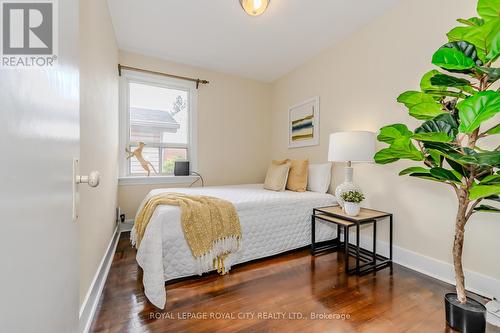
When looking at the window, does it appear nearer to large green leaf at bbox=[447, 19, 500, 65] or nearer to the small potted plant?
the small potted plant

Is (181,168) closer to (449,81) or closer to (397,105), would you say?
(397,105)

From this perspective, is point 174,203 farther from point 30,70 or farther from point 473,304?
point 473,304

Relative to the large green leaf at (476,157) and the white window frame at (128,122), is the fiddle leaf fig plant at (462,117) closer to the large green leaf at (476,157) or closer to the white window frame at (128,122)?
the large green leaf at (476,157)

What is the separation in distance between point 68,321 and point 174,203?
1.30m

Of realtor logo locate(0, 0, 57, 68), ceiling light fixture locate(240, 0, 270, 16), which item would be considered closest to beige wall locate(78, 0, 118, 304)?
realtor logo locate(0, 0, 57, 68)

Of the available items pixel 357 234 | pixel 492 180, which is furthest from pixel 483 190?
pixel 357 234

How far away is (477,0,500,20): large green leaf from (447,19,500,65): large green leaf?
0.06m

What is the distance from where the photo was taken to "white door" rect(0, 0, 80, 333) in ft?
1.22

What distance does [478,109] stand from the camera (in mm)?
1088

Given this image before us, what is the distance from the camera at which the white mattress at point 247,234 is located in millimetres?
1699

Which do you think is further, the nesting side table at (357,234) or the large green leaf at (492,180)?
the nesting side table at (357,234)

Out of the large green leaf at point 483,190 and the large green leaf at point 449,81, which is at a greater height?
the large green leaf at point 449,81

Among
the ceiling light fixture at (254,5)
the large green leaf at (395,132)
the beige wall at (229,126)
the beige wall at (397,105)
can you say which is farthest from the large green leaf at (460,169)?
the beige wall at (229,126)

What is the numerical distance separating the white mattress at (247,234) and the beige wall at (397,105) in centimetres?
70
